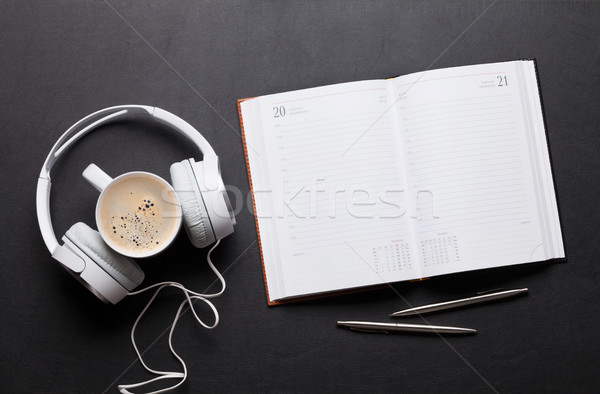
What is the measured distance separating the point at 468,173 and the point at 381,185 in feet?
0.50

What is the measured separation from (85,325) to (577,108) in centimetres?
96

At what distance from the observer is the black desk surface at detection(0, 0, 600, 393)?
782 mm

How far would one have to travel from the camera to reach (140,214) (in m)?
0.71

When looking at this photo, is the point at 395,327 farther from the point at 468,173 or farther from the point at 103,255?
the point at 103,255

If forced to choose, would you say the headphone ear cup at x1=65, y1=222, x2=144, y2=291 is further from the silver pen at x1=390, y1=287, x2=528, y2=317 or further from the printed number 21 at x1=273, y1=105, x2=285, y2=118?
the silver pen at x1=390, y1=287, x2=528, y2=317

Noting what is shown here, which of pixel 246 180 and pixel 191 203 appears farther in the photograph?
pixel 246 180

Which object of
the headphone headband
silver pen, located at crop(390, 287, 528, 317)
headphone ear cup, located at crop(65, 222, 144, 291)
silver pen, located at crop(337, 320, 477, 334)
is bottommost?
silver pen, located at crop(337, 320, 477, 334)

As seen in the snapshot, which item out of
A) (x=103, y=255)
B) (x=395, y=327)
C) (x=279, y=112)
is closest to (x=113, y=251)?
(x=103, y=255)

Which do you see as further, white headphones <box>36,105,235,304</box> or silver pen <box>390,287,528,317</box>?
silver pen <box>390,287,528,317</box>

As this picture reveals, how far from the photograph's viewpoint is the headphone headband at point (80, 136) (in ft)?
2.33

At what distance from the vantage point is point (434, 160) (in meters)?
0.78

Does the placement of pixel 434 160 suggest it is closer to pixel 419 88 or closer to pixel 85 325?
pixel 419 88

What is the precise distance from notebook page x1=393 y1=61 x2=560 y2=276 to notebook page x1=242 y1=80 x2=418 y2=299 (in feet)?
0.12

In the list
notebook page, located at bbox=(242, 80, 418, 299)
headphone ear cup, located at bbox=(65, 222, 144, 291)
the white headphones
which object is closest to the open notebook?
notebook page, located at bbox=(242, 80, 418, 299)
